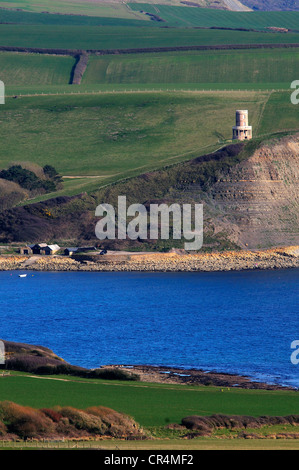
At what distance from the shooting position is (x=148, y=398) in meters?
38.5

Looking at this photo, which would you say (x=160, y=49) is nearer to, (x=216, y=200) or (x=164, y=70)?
(x=164, y=70)

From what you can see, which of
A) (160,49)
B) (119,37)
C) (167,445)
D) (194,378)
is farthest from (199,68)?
(167,445)

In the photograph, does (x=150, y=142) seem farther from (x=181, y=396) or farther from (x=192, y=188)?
(x=181, y=396)

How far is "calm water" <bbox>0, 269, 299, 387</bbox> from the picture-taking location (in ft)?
180

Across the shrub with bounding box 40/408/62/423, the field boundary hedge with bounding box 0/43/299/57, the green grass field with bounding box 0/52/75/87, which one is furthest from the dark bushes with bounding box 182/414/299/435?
the field boundary hedge with bounding box 0/43/299/57

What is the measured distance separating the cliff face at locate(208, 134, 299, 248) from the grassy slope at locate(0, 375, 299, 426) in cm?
5968

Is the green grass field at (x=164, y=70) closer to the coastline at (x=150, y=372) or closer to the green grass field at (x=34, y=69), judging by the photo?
the green grass field at (x=34, y=69)

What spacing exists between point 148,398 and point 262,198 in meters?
68.6

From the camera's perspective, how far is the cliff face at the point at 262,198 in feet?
334

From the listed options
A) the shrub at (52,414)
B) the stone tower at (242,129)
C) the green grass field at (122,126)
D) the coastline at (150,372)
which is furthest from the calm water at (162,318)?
the green grass field at (122,126)

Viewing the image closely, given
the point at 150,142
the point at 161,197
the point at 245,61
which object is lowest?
the point at 161,197

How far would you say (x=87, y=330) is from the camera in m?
64.8
